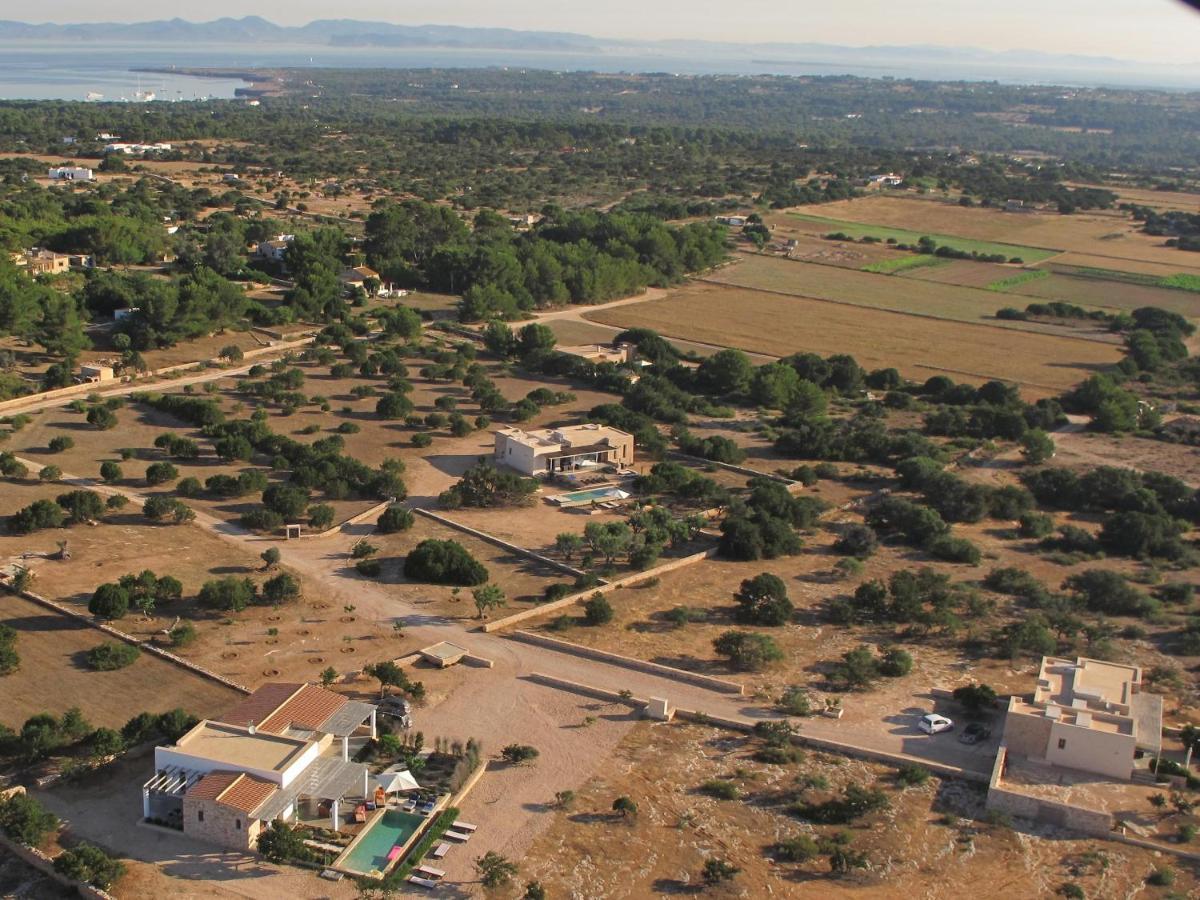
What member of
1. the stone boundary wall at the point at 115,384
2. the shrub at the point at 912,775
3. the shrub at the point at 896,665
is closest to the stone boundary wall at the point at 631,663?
the shrub at the point at 896,665

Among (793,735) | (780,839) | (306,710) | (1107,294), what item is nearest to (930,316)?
(1107,294)

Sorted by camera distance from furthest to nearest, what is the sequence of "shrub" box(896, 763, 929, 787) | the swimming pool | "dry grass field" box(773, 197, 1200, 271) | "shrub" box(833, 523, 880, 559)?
"dry grass field" box(773, 197, 1200, 271), the swimming pool, "shrub" box(833, 523, 880, 559), "shrub" box(896, 763, 929, 787)

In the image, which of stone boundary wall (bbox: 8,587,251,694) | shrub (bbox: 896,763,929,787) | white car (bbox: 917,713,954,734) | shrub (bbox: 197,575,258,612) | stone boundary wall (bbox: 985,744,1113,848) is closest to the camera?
stone boundary wall (bbox: 985,744,1113,848)

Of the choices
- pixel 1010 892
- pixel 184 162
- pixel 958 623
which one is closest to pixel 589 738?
pixel 1010 892

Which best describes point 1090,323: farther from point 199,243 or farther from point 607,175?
point 607,175

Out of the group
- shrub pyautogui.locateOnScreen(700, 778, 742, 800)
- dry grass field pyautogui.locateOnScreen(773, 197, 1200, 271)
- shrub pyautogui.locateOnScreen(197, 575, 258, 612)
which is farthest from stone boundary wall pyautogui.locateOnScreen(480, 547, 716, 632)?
dry grass field pyautogui.locateOnScreen(773, 197, 1200, 271)

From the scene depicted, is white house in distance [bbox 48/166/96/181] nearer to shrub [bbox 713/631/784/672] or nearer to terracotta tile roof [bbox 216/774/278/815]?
shrub [bbox 713/631/784/672]

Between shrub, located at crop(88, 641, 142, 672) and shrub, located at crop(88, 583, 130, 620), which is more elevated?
shrub, located at crop(88, 583, 130, 620)
